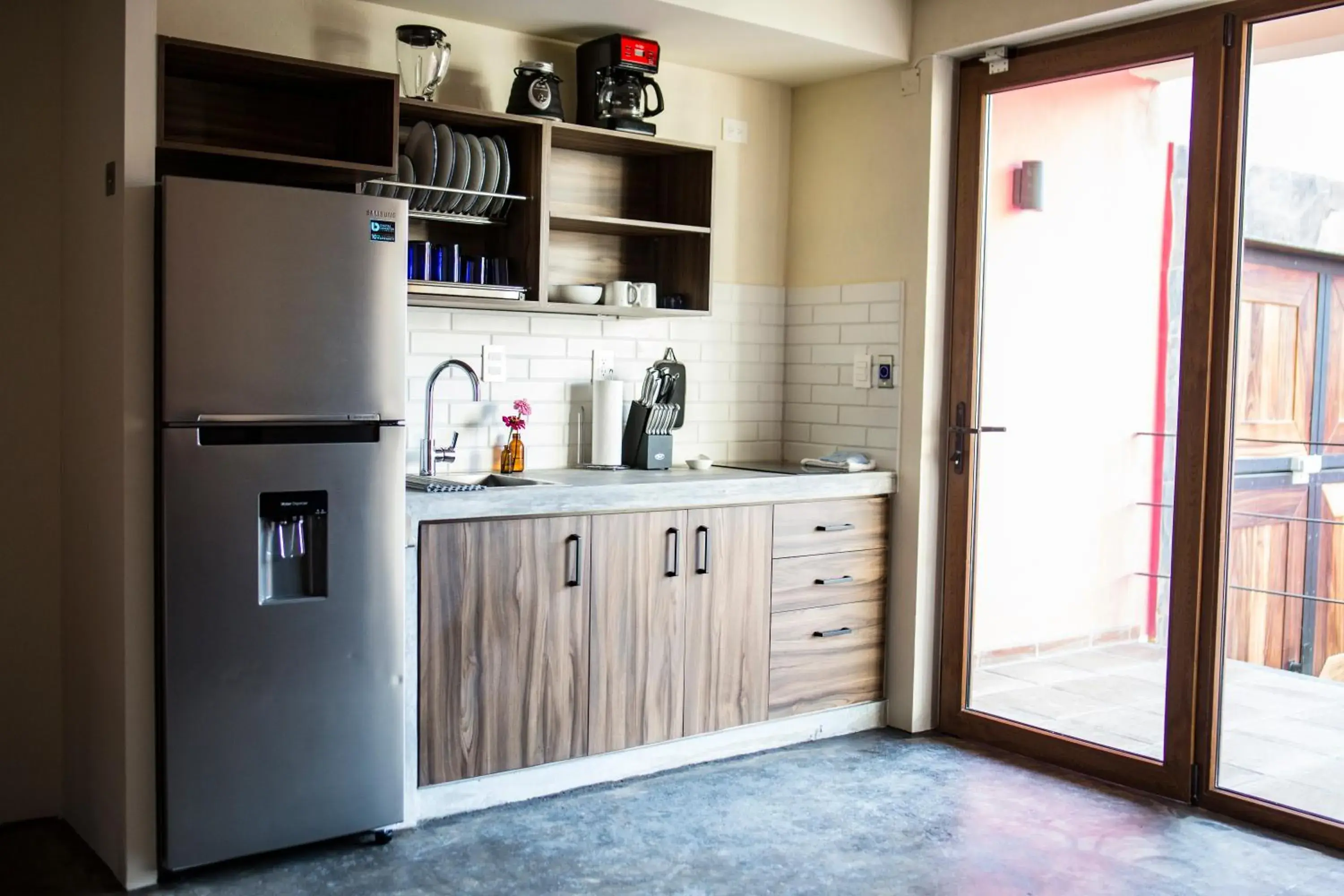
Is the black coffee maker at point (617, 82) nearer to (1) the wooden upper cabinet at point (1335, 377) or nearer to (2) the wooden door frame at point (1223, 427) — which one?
(2) the wooden door frame at point (1223, 427)

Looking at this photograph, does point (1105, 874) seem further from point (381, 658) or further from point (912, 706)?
point (381, 658)

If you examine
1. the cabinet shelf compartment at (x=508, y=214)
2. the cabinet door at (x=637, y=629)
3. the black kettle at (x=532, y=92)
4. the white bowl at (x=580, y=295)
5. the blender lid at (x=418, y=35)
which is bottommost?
the cabinet door at (x=637, y=629)

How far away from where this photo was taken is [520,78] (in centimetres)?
396

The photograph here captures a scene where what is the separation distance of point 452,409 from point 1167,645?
2420 millimetres

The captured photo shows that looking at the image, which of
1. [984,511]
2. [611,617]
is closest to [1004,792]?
[984,511]

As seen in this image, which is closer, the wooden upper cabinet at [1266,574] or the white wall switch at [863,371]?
the wooden upper cabinet at [1266,574]

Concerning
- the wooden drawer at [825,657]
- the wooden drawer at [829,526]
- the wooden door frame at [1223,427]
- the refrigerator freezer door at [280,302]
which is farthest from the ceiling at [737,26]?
the wooden drawer at [825,657]

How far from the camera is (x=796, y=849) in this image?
3330 mm

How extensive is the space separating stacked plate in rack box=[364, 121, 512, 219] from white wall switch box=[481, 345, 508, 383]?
1.50 feet

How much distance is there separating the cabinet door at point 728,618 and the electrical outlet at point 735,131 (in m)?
1.54

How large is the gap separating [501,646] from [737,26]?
2190 mm

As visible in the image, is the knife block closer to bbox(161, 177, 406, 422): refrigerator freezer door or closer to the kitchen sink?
the kitchen sink

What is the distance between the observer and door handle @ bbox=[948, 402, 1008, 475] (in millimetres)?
4371

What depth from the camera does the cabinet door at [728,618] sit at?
3.99m
